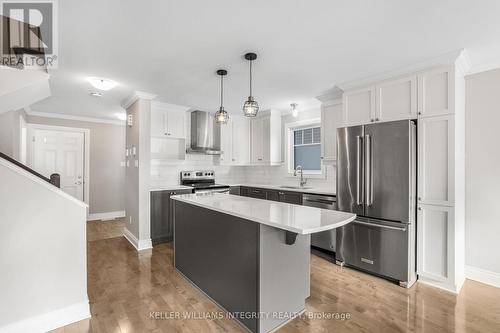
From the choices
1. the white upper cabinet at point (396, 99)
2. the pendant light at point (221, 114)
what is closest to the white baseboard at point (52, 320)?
the pendant light at point (221, 114)

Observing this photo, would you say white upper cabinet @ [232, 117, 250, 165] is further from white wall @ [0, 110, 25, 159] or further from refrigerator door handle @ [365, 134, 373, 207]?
white wall @ [0, 110, 25, 159]

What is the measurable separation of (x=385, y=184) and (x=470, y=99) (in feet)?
4.72

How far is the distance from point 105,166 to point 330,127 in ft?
17.5

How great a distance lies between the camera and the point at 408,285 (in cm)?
270

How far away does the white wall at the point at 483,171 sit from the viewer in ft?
8.99

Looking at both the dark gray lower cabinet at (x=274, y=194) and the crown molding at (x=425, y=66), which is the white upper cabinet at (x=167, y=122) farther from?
the crown molding at (x=425, y=66)

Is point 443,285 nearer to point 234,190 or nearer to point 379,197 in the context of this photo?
point 379,197

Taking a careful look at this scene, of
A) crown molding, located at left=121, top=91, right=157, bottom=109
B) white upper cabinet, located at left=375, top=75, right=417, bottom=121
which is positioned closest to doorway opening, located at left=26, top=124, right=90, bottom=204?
crown molding, located at left=121, top=91, right=157, bottom=109

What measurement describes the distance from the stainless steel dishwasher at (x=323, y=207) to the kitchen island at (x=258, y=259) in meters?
1.41

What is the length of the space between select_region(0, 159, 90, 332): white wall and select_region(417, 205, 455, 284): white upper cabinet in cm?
343

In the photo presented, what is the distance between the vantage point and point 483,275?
2809 millimetres

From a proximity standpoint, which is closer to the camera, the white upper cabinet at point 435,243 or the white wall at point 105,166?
the white upper cabinet at point 435,243

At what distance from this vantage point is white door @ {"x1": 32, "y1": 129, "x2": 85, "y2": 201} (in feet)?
17.1

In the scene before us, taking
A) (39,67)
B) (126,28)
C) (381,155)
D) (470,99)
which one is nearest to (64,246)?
(126,28)
